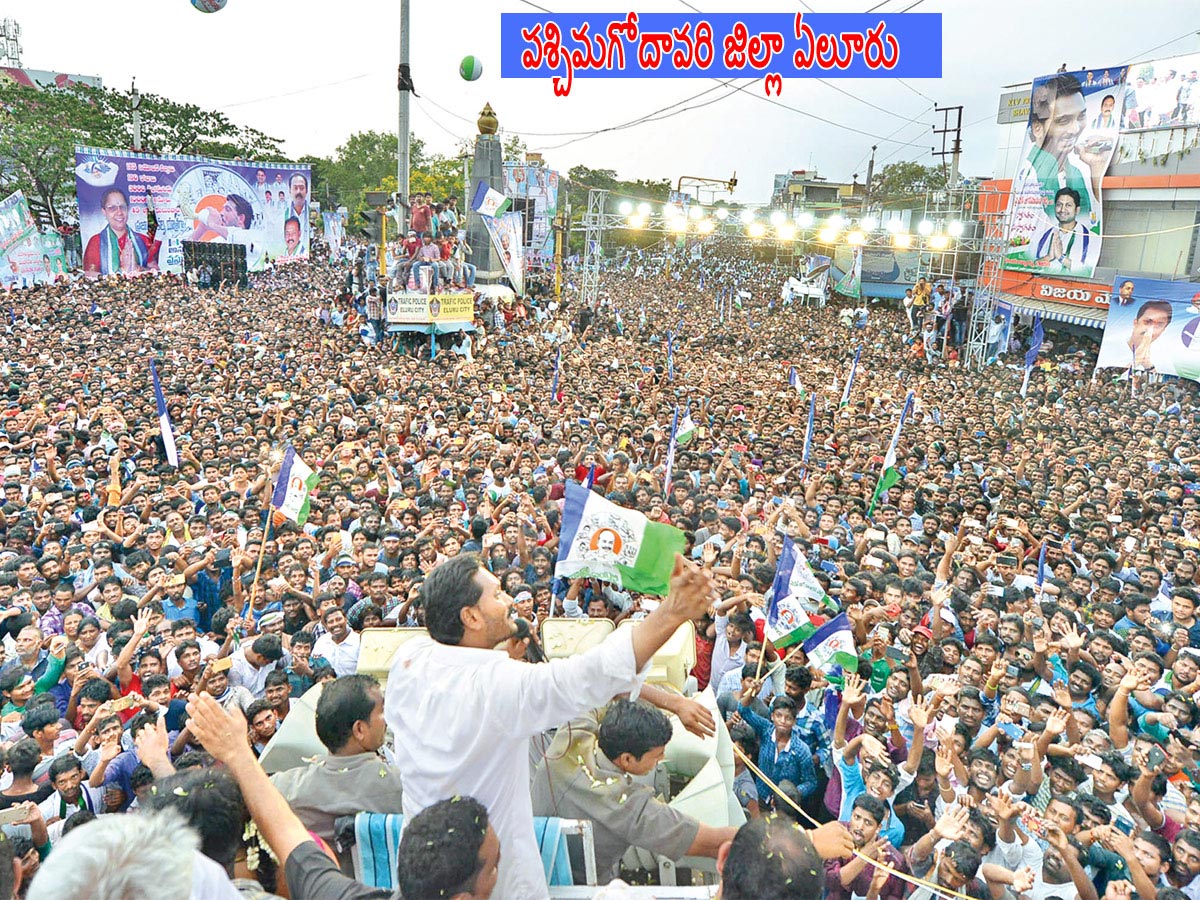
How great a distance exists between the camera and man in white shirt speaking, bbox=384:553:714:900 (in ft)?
6.77

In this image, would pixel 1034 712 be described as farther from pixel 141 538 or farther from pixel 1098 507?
pixel 141 538

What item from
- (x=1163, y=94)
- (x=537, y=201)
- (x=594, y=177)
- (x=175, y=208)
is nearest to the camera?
(x=1163, y=94)

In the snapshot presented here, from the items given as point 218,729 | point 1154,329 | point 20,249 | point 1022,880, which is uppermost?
point 20,249

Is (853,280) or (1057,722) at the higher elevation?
(853,280)

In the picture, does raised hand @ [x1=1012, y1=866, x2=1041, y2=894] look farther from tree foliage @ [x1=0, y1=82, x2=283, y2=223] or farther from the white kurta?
tree foliage @ [x1=0, y1=82, x2=283, y2=223]

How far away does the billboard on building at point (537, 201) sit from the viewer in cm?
4153

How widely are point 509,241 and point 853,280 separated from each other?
70.4 ft

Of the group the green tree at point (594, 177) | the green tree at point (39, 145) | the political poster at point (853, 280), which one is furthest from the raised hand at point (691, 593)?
the green tree at point (594, 177)

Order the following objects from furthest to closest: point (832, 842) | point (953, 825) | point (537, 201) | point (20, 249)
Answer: point (537, 201) → point (20, 249) → point (953, 825) → point (832, 842)

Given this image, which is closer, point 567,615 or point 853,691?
point 853,691

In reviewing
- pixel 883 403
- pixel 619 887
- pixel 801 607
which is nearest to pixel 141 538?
pixel 801 607

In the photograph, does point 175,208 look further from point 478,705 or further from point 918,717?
point 478,705

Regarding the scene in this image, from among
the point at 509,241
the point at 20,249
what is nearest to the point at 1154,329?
the point at 509,241

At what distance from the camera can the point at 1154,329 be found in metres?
17.1
